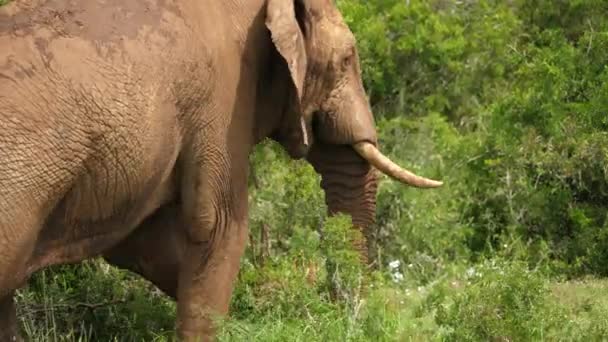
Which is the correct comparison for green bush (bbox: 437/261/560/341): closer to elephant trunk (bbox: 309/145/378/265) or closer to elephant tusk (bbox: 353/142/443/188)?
elephant tusk (bbox: 353/142/443/188)

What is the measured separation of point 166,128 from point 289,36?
95 centimetres

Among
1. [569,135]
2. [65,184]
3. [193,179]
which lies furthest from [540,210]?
[65,184]

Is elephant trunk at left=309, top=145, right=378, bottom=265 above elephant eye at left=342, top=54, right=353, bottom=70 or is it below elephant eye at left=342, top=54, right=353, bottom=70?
below

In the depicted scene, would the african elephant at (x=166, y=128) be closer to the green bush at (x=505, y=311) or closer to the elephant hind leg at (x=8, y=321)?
the elephant hind leg at (x=8, y=321)

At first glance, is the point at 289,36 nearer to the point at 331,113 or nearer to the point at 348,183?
the point at 331,113

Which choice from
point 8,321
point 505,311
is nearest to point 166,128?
point 8,321

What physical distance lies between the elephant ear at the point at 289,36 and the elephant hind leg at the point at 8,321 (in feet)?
→ 5.39

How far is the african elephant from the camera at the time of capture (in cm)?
673

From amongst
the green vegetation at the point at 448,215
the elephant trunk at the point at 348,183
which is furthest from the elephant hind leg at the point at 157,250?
the elephant trunk at the point at 348,183

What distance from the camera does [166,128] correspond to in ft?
23.7

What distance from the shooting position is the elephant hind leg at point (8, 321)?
7594mm

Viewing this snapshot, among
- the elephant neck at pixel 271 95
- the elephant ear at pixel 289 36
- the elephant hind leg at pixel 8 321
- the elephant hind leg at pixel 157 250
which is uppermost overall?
the elephant ear at pixel 289 36

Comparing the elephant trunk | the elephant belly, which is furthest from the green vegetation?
the elephant belly

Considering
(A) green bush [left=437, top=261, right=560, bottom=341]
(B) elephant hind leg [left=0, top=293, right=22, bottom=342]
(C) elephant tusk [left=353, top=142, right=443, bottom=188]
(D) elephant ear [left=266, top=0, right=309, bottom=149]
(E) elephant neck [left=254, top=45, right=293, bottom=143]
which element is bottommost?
(A) green bush [left=437, top=261, right=560, bottom=341]
